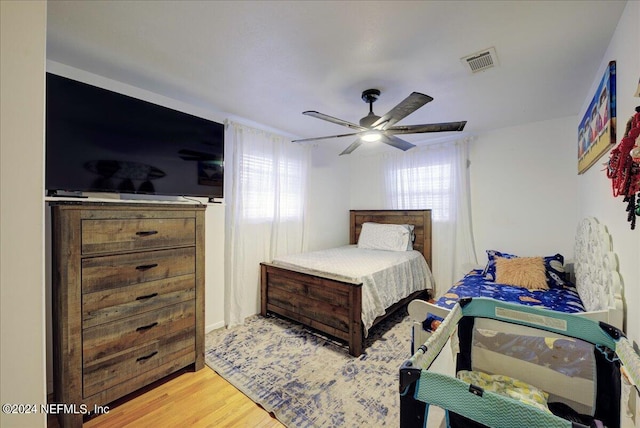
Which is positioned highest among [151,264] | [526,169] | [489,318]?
[526,169]

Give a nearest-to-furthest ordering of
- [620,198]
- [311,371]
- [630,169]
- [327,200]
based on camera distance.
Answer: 1. [630,169]
2. [620,198]
3. [311,371]
4. [327,200]

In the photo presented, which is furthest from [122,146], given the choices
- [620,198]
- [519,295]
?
[519,295]

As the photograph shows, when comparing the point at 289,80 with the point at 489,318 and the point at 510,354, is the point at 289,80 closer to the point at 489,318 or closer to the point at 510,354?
the point at 489,318

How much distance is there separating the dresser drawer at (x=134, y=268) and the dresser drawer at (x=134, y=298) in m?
0.04

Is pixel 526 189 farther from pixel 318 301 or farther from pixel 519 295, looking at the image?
pixel 318 301

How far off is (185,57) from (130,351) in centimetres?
198

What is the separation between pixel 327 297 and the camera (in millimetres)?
2434

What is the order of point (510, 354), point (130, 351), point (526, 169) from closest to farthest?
1. point (510, 354)
2. point (130, 351)
3. point (526, 169)

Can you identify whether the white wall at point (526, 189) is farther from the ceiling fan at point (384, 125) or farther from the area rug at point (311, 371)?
the area rug at point (311, 371)

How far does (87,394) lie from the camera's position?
4.90 ft

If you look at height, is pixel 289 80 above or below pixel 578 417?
above

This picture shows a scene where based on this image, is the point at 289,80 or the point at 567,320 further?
the point at 289,80

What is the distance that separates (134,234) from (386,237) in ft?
9.93

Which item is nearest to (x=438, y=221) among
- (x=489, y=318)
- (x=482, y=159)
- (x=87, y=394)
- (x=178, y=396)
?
(x=482, y=159)
